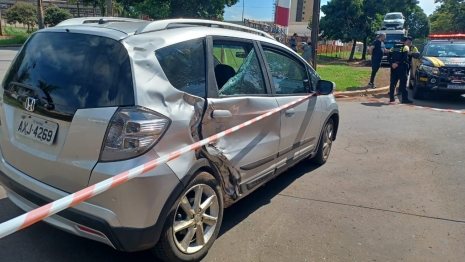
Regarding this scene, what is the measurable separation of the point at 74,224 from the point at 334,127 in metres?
4.07

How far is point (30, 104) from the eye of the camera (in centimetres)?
263

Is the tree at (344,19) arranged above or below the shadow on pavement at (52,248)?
above

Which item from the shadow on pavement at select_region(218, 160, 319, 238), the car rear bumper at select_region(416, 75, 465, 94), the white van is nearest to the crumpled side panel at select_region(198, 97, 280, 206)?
the shadow on pavement at select_region(218, 160, 319, 238)

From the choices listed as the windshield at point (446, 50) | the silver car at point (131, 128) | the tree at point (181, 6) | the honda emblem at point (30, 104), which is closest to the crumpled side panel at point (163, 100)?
the silver car at point (131, 128)

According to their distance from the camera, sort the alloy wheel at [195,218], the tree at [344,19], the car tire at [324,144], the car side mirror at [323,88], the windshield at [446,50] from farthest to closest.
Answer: the tree at [344,19]
the windshield at [446,50]
the car tire at [324,144]
the car side mirror at [323,88]
the alloy wheel at [195,218]

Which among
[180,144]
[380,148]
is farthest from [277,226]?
[380,148]

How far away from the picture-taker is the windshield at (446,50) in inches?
449

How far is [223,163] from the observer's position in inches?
121

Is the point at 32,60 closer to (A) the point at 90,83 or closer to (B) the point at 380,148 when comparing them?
(A) the point at 90,83

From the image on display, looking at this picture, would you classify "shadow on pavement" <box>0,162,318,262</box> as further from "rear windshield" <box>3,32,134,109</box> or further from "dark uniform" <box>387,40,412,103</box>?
"dark uniform" <box>387,40,412,103</box>

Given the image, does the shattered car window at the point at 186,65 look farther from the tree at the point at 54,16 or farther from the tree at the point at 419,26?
the tree at the point at 419,26

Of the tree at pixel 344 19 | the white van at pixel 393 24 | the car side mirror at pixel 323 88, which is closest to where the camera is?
the car side mirror at pixel 323 88

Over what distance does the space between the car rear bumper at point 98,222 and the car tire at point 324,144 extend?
3.02 meters

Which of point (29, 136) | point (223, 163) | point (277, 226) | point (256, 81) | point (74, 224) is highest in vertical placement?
point (256, 81)
